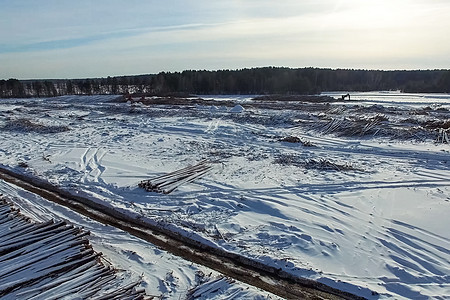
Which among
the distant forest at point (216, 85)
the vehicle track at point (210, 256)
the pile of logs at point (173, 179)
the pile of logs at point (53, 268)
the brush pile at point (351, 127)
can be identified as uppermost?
the distant forest at point (216, 85)

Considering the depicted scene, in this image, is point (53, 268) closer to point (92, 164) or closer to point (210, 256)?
point (210, 256)

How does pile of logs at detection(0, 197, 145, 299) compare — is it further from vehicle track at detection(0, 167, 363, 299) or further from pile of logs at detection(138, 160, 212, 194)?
pile of logs at detection(138, 160, 212, 194)

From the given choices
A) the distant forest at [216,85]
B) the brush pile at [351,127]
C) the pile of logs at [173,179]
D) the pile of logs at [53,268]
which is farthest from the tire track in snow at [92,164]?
the distant forest at [216,85]

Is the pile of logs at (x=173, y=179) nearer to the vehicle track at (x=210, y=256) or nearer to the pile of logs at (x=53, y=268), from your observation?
the vehicle track at (x=210, y=256)

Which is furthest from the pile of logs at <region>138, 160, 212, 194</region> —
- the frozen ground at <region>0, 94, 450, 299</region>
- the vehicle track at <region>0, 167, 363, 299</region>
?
the vehicle track at <region>0, 167, 363, 299</region>

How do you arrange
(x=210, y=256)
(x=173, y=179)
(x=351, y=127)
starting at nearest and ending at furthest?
(x=210, y=256)
(x=173, y=179)
(x=351, y=127)

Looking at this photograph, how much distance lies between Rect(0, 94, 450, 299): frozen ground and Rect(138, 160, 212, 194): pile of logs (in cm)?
32

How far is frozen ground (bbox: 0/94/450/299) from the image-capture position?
706 centimetres

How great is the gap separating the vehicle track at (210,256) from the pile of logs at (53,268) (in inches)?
62.0

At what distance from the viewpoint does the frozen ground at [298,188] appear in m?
7.06

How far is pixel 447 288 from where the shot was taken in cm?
613

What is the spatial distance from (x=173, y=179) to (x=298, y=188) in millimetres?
4220

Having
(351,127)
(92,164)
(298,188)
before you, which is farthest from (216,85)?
(298,188)

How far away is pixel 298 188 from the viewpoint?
11141 mm
